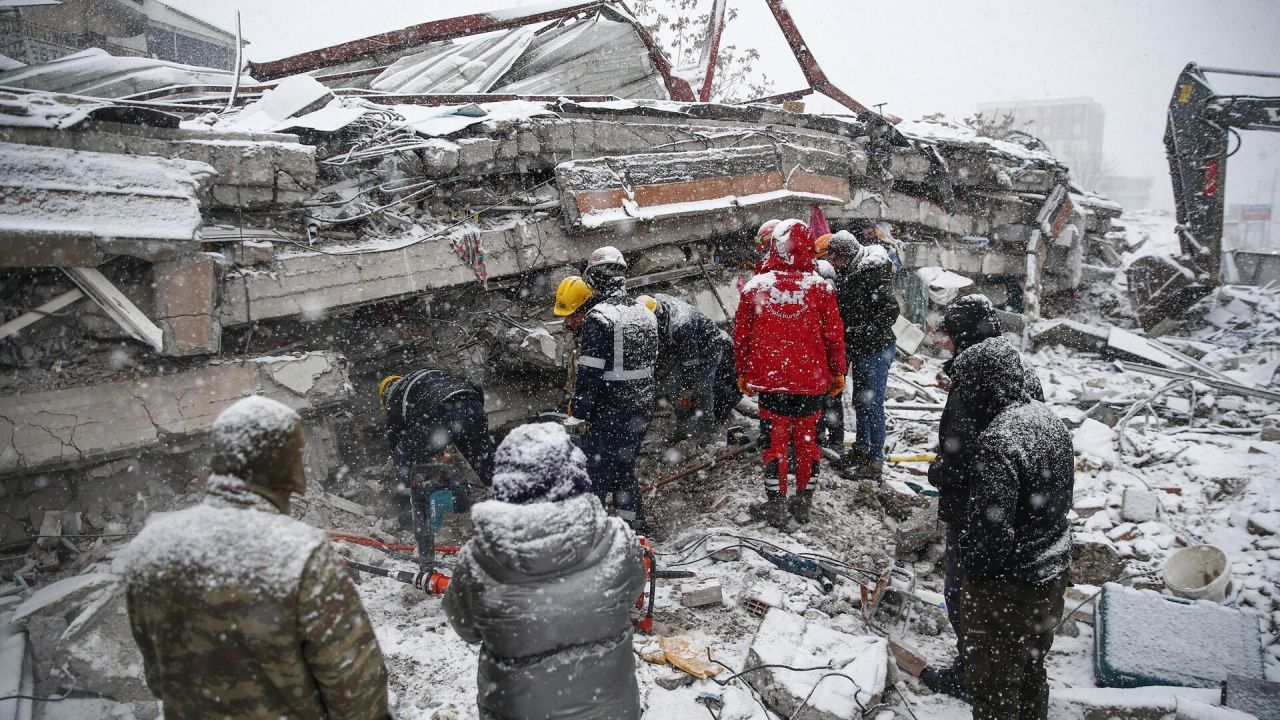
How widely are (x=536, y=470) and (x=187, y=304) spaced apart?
9.86ft

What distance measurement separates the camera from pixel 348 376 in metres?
4.43

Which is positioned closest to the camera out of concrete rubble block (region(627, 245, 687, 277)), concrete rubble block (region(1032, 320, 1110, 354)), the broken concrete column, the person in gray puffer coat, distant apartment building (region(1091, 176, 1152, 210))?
the person in gray puffer coat

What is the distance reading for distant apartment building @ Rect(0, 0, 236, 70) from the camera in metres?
9.48

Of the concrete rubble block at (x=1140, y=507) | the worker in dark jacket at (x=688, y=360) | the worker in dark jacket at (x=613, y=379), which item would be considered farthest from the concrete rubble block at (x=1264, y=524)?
the worker in dark jacket at (x=613, y=379)

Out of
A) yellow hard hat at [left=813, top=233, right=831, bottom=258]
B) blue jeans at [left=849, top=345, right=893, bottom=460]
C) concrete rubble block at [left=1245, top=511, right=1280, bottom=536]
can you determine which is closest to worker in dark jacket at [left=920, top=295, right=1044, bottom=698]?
blue jeans at [left=849, top=345, right=893, bottom=460]

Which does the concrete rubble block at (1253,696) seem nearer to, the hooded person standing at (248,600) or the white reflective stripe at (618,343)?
the white reflective stripe at (618,343)

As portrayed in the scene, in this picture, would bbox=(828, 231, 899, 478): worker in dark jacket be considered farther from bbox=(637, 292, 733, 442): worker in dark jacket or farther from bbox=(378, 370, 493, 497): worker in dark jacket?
bbox=(378, 370, 493, 497): worker in dark jacket

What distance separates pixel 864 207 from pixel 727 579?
5681 mm

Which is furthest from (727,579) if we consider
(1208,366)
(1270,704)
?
(1208,366)

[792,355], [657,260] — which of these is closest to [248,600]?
[792,355]

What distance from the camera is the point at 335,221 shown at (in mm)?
4367

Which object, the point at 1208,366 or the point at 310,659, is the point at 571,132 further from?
the point at 1208,366

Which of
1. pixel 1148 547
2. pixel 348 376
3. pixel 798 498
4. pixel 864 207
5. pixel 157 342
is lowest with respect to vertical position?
pixel 1148 547

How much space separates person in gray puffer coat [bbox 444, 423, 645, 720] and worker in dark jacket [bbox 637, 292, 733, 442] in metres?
2.66
